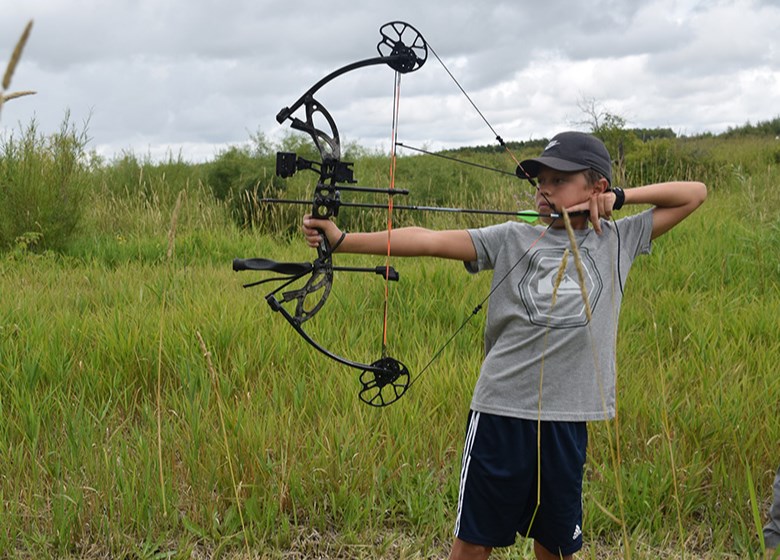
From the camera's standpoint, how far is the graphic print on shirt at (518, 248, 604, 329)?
2.04 m

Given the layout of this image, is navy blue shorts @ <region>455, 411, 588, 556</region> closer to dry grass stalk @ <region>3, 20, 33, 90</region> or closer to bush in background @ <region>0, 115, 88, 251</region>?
dry grass stalk @ <region>3, 20, 33, 90</region>

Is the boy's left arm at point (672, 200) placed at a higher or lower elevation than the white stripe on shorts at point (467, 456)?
higher

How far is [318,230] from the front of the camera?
81.2 inches

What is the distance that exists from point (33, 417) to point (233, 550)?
3.75 ft

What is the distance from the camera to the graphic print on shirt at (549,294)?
2.04m

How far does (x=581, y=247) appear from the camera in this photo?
2.12 meters

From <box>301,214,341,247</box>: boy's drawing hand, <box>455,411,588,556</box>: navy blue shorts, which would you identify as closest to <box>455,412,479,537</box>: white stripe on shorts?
<box>455,411,588,556</box>: navy blue shorts

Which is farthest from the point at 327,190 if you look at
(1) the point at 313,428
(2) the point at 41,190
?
(2) the point at 41,190

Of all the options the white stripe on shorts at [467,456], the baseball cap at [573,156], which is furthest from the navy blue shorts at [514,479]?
the baseball cap at [573,156]

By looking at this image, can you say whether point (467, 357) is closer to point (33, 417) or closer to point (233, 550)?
point (233, 550)

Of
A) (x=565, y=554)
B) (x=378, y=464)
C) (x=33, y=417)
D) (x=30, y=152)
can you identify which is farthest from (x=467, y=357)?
(x=30, y=152)

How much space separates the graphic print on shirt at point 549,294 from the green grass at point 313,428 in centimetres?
37

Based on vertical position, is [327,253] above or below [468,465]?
above

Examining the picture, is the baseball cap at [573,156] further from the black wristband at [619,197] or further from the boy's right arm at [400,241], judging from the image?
the boy's right arm at [400,241]
